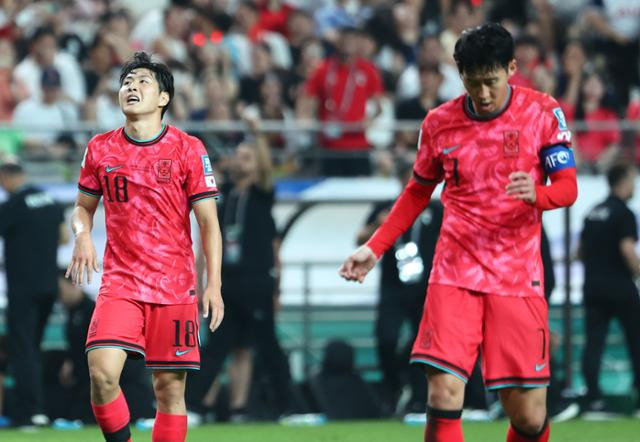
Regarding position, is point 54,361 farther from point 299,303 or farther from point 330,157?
point 330,157

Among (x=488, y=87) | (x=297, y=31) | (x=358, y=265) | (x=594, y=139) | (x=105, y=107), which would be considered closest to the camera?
(x=488, y=87)

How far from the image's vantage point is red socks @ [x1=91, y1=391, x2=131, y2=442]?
700 centimetres

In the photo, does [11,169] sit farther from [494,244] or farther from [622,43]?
[622,43]

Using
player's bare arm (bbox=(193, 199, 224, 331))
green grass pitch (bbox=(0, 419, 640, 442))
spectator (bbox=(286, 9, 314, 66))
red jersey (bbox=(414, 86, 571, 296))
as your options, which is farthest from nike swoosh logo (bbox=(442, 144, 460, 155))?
spectator (bbox=(286, 9, 314, 66))

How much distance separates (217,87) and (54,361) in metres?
4.28

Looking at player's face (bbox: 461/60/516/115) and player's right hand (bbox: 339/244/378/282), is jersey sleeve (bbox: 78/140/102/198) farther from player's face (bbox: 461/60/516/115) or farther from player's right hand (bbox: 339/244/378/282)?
player's face (bbox: 461/60/516/115)

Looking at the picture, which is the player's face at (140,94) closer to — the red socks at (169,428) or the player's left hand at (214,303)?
the player's left hand at (214,303)

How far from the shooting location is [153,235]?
7.20 metres

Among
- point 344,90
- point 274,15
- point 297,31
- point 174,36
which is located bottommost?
point 344,90

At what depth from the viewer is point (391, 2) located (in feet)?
60.5

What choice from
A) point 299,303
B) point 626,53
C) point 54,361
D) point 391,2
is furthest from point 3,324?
point 626,53

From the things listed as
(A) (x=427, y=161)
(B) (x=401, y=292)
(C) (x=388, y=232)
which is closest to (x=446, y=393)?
(C) (x=388, y=232)

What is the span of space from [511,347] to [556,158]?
98 centimetres

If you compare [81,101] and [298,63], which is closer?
[81,101]
